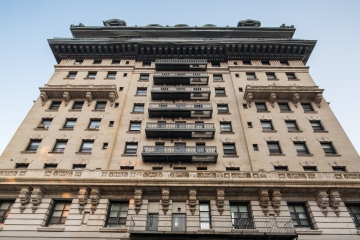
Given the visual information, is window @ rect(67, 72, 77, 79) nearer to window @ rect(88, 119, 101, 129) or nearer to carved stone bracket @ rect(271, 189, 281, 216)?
window @ rect(88, 119, 101, 129)

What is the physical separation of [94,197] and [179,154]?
324 inches

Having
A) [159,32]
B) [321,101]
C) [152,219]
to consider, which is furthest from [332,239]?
[159,32]

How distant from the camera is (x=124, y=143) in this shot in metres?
25.2

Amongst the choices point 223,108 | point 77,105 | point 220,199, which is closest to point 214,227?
point 220,199

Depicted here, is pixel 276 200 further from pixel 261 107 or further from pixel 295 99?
pixel 295 99

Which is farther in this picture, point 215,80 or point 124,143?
point 215,80

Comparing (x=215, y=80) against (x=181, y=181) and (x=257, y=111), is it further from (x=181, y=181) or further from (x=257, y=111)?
(x=181, y=181)

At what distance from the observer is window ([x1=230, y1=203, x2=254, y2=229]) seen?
17972 millimetres

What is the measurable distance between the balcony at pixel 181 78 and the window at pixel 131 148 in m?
10.6

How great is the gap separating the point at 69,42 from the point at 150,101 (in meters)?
16.4

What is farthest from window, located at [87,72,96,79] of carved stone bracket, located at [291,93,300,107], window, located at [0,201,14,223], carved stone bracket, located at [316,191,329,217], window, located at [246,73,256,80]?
carved stone bracket, located at [316,191,329,217]

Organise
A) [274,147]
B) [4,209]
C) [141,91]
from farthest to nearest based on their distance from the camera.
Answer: [141,91] → [274,147] → [4,209]

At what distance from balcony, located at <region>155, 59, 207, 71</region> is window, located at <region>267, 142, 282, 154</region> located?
50.0 ft

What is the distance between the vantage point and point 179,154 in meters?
23.1
